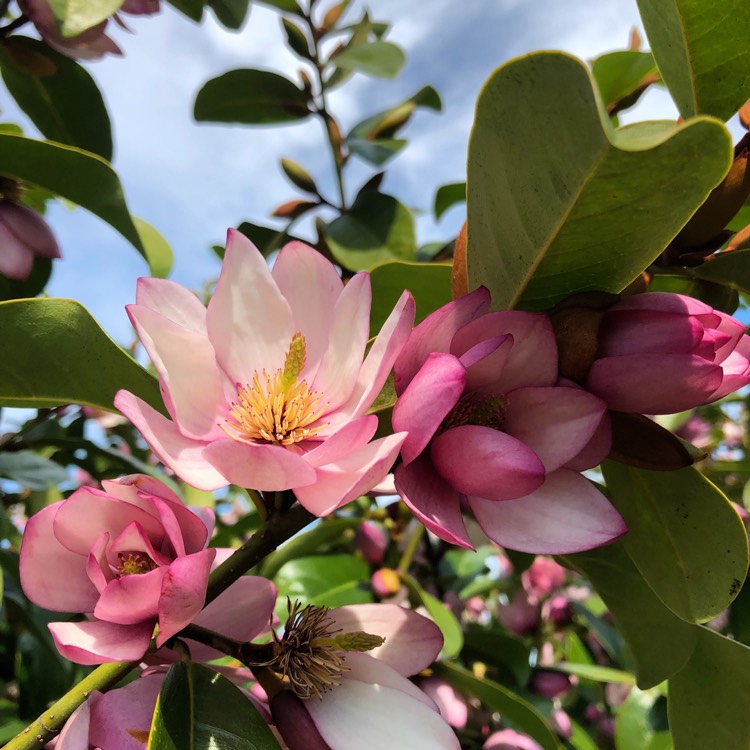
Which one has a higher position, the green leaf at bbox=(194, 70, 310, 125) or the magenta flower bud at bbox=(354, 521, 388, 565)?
the green leaf at bbox=(194, 70, 310, 125)

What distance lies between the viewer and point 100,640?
1.58 feet

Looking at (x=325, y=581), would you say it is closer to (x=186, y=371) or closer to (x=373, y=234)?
(x=373, y=234)

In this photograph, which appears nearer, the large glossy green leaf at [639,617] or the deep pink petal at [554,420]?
the deep pink petal at [554,420]

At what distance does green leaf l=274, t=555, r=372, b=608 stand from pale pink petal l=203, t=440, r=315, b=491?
2.36 feet

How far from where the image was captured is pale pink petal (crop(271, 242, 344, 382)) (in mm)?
652

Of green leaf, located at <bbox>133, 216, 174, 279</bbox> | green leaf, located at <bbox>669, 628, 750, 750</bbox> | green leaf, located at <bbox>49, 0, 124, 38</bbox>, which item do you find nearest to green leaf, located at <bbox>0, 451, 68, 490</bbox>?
green leaf, located at <bbox>133, 216, 174, 279</bbox>

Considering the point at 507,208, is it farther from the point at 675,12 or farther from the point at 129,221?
the point at 129,221

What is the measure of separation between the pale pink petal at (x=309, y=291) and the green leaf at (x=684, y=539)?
1.00 ft

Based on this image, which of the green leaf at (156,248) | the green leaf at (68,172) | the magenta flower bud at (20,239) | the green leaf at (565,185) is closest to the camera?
the green leaf at (565,185)

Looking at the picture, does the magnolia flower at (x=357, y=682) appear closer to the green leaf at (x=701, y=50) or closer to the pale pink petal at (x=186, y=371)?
the pale pink petal at (x=186, y=371)

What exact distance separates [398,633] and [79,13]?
0.84 meters

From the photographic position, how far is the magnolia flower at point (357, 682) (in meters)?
0.53

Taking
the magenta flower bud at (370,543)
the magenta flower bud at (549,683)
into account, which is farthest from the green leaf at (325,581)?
the magenta flower bud at (549,683)

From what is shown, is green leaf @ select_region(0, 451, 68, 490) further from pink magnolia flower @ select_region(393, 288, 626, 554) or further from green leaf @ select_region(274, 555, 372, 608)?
pink magnolia flower @ select_region(393, 288, 626, 554)
